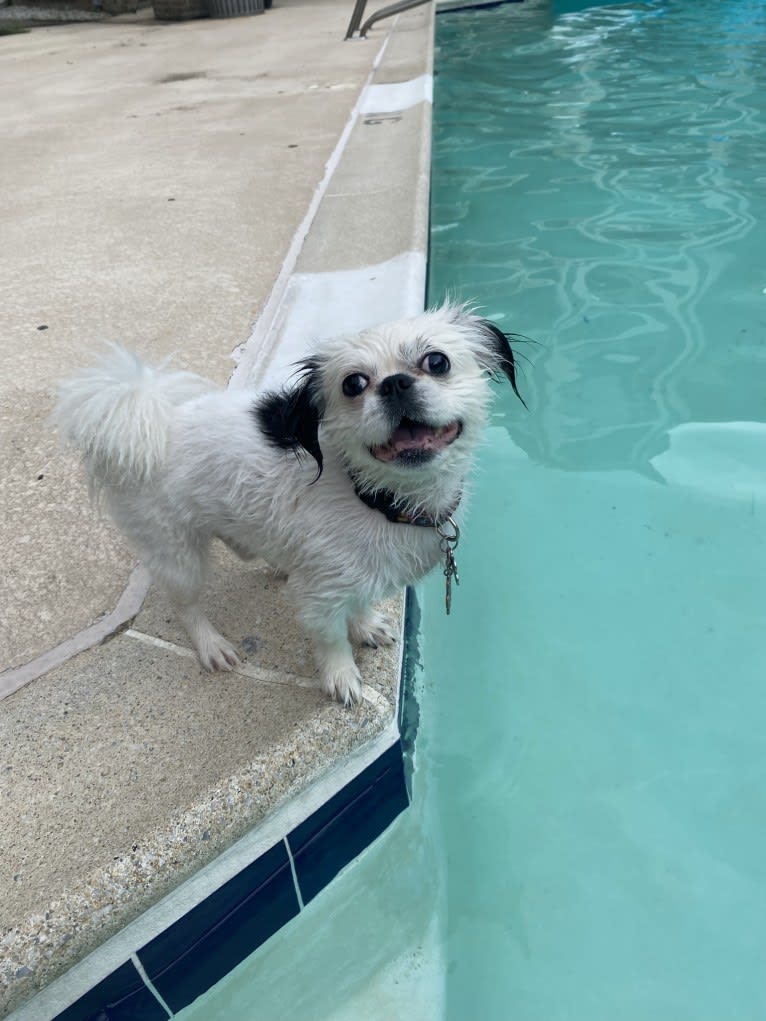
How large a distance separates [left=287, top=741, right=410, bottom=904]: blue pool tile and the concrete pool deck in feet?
0.55

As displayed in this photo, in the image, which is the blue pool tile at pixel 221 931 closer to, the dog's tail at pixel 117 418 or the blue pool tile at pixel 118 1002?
the blue pool tile at pixel 118 1002

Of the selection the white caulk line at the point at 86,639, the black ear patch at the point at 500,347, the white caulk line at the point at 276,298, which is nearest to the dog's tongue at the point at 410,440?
the black ear patch at the point at 500,347

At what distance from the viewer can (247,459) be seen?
6.37 feet

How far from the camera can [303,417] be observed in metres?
1.77

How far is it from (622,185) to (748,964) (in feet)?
19.4

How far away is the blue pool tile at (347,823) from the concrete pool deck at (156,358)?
17cm

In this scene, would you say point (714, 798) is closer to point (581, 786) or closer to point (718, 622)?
point (581, 786)

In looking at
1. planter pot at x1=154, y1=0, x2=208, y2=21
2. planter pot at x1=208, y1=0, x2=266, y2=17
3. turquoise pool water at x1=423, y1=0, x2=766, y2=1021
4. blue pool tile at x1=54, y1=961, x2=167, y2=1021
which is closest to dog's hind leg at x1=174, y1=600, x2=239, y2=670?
blue pool tile at x1=54, y1=961, x2=167, y2=1021

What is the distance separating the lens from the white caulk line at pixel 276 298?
337cm

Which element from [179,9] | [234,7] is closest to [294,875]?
[234,7]

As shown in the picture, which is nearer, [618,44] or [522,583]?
[522,583]

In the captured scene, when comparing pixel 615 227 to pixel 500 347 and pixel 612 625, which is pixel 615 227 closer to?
pixel 612 625

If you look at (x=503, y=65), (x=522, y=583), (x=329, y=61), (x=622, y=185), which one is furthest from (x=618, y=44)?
(x=522, y=583)

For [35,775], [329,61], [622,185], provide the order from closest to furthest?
[35,775] → [622,185] → [329,61]
